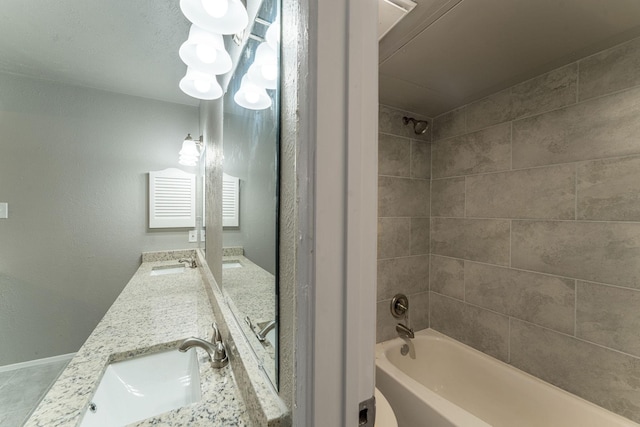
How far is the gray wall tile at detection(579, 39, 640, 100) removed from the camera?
3.38 feet

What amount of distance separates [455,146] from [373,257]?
5.47 feet

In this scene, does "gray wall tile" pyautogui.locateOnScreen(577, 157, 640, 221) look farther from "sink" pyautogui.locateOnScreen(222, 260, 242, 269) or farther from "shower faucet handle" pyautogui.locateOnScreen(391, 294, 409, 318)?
"sink" pyautogui.locateOnScreen(222, 260, 242, 269)

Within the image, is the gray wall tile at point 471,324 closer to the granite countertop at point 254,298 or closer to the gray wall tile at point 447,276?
the gray wall tile at point 447,276

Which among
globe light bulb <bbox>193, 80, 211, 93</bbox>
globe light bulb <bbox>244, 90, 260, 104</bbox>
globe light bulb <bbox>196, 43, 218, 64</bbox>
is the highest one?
globe light bulb <bbox>196, 43, 218, 64</bbox>

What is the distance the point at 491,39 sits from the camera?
1040mm

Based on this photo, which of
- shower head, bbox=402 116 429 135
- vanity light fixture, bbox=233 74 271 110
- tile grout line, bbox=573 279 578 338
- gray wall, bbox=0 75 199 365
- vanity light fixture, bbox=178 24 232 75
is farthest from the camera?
gray wall, bbox=0 75 199 365

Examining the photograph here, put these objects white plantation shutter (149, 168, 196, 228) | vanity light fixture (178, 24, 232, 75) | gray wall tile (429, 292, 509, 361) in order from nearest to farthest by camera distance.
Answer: vanity light fixture (178, 24, 232, 75) < gray wall tile (429, 292, 509, 361) < white plantation shutter (149, 168, 196, 228)

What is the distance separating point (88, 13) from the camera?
54.7 inches

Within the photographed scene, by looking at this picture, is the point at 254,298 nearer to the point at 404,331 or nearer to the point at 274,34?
the point at 274,34

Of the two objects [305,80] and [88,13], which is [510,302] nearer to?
[305,80]

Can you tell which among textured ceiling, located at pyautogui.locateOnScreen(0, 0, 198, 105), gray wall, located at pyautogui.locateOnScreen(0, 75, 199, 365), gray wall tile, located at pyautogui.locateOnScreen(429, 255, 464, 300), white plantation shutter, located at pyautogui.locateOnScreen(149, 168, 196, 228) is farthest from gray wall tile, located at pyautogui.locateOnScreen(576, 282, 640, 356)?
gray wall, located at pyautogui.locateOnScreen(0, 75, 199, 365)

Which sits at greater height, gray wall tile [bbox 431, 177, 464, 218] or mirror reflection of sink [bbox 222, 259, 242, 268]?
gray wall tile [bbox 431, 177, 464, 218]

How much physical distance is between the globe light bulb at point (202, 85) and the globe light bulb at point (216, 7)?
1.15 feet

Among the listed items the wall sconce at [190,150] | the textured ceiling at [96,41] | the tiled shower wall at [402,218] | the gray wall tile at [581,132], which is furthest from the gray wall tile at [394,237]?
the textured ceiling at [96,41]
